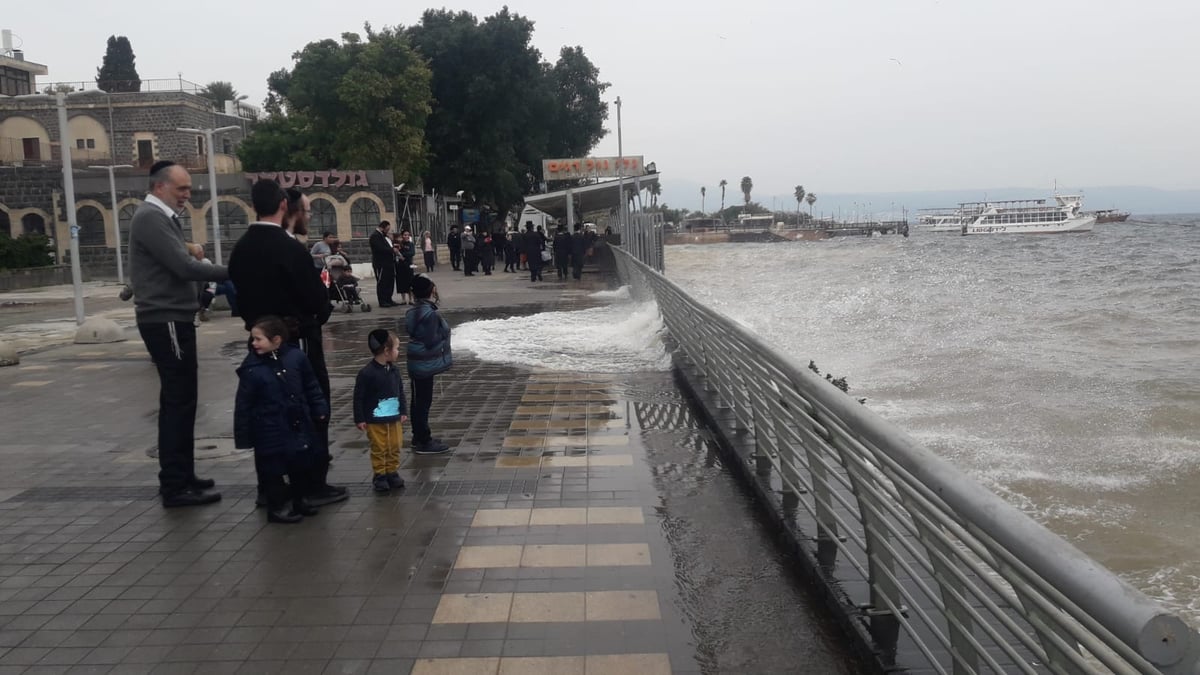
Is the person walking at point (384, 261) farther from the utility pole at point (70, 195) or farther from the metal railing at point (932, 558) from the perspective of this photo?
the metal railing at point (932, 558)

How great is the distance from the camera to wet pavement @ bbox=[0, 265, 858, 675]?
391cm

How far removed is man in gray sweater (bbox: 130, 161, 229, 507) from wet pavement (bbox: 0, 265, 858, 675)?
335 mm

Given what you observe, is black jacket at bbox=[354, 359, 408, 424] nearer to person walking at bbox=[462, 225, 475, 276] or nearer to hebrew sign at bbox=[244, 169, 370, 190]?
person walking at bbox=[462, 225, 475, 276]

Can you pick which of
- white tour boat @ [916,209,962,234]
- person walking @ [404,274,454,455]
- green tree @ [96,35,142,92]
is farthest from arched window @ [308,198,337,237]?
white tour boat @ [916,209,962,234]

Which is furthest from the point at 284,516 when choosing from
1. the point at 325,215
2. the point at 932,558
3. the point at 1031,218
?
the point at 1031,218

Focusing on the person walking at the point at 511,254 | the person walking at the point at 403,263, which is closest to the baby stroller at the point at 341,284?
the person walking at the point at 403,263

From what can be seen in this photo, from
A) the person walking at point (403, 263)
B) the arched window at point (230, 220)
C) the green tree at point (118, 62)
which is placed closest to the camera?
the person walking at point (403, 263)

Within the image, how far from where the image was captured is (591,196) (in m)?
35.2

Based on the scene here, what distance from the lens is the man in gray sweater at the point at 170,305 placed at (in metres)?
5.72

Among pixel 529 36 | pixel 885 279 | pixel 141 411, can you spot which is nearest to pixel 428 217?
pixel 529 36

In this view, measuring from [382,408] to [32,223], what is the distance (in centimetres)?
4135

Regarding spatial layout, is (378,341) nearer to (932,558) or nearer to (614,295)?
(932,558)

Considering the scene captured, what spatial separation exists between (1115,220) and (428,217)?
5016 inches

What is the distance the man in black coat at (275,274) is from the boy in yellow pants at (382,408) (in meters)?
0.34
